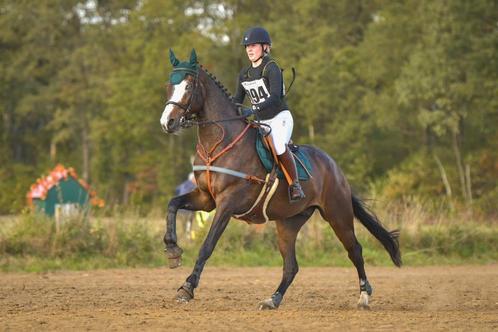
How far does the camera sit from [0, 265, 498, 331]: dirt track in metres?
8.54

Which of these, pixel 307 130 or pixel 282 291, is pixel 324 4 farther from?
pixel 282 291

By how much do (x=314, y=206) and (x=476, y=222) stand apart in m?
11.6

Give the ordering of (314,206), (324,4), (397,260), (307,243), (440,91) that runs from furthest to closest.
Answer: (324,4) < (440,91) < (307,243) < (397,260) < (314,206)

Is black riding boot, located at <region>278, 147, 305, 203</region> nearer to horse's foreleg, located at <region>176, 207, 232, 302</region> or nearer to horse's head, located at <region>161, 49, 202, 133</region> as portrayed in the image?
horse's foreleg, located at <region>176, 207, 232, 302</region>

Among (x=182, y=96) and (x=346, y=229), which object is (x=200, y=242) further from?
(x=182, y=96)

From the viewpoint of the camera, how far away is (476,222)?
22.2 metres

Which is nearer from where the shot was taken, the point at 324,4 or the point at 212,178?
the point at 212,178

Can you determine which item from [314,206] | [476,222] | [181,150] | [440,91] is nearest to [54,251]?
[314,206]

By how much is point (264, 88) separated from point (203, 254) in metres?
2.19

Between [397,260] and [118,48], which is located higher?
[118,48]

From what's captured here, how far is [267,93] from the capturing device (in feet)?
35.0

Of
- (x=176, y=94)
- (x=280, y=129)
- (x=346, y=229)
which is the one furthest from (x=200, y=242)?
(x=176, y=94)

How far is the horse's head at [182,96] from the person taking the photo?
9789 mm

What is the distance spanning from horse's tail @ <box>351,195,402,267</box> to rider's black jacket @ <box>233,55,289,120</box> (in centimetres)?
226
